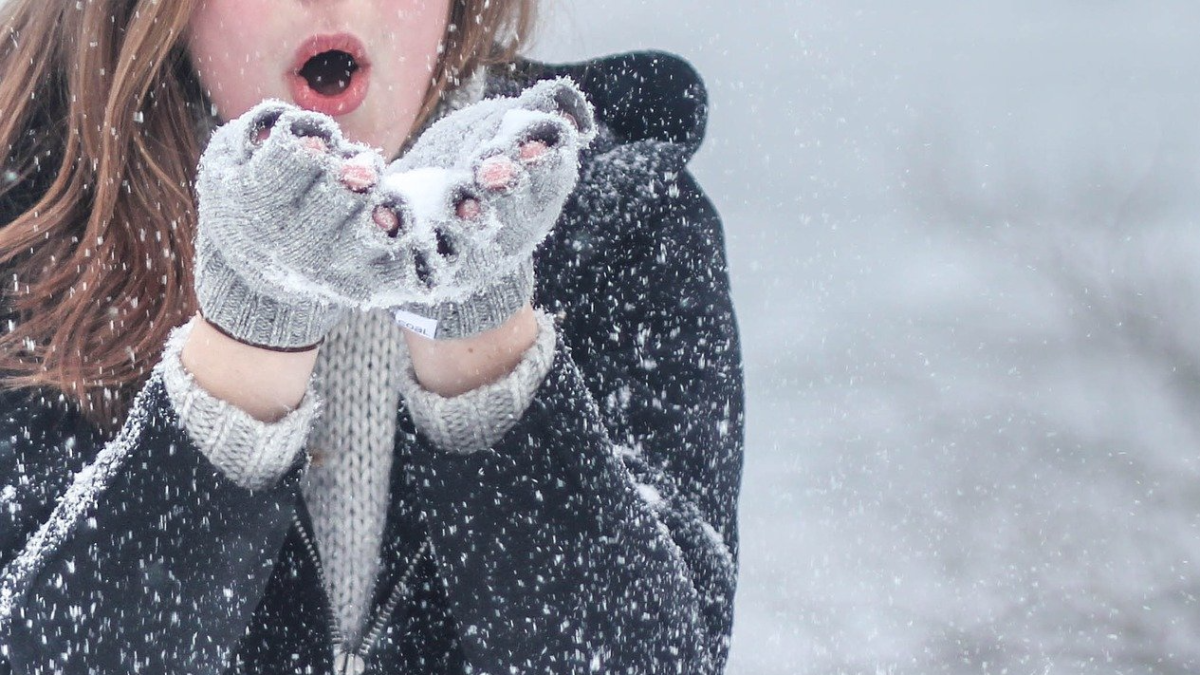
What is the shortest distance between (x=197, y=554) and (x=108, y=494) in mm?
78

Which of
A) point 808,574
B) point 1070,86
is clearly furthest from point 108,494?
point 1070,86

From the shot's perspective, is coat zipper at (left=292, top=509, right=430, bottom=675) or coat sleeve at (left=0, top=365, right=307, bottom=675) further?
coat zipper at (left=292, top=509, right=430, bottom=675)

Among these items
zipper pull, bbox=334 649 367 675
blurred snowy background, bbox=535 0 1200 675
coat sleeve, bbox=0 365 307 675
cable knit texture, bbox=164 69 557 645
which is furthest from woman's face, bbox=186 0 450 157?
blurred snowy background, bbox=535 0 1200 675

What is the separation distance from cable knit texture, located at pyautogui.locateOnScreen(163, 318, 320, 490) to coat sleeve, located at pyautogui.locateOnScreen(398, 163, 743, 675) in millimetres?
113

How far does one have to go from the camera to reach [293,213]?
0.78 meters

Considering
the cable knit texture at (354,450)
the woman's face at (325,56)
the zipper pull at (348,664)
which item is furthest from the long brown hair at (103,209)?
the zipper pull at (348,664)

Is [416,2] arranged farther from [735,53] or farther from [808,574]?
[735,53]

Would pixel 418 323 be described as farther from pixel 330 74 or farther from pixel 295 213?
pixel 330 74

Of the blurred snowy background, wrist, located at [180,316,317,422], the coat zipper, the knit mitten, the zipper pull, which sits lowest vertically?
the blurred snowy background

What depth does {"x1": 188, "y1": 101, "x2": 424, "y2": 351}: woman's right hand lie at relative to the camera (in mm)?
769

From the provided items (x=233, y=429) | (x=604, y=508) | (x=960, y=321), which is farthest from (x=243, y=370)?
(x=960, y=321)

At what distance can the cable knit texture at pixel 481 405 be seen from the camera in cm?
97

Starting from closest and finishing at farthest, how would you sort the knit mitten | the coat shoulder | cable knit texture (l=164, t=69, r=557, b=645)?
1. the knit mitten
2. cable knit texture (l=164, t=69, r=557, b=645)
3. the coat shoulder

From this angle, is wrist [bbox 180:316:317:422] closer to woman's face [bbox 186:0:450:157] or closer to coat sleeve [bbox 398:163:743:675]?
coat sleeve [bbox 398:163:743:675]
